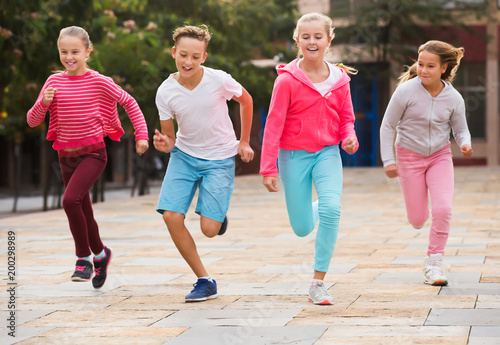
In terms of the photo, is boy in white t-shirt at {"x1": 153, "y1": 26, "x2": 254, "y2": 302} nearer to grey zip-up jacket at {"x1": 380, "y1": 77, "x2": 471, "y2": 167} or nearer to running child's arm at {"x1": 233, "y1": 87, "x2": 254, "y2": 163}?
running child's arm at {"x1": 233, "y1": 87, "x2": 254, "y2": 163}

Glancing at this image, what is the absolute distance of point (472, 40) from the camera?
37.5 meters

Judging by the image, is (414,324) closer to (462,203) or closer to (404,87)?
(404,87)

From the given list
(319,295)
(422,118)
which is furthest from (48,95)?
(422,118)

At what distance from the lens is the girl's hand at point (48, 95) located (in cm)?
595

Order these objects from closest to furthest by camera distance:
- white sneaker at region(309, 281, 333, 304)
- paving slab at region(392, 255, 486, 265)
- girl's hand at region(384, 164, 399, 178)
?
1. white sneaker at region(309, 281, 333, 304)
2. girl's hand at region(384, 164, 399, 178)
3. paving slab at region(392, 255, 486, 265)

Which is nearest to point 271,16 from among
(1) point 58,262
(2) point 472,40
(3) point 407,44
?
(3) point 407,44

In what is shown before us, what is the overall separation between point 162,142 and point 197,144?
251mm

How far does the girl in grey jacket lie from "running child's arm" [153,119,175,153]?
147 centimetres

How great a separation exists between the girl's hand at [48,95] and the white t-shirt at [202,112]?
0.68 m

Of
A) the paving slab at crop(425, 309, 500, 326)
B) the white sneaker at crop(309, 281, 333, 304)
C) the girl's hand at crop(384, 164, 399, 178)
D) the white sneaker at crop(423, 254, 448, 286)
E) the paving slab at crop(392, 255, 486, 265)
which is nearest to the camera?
the paving slab at crop(425, 309, 500, 326)

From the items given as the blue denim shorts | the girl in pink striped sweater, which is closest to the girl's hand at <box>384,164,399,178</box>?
the blue denim shorts

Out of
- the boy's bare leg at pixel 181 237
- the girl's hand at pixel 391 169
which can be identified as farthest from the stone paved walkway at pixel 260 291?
the girl's hand at pixel 391 169

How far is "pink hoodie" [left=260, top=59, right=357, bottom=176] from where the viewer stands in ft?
18.7

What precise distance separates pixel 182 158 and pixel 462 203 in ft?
31.8
